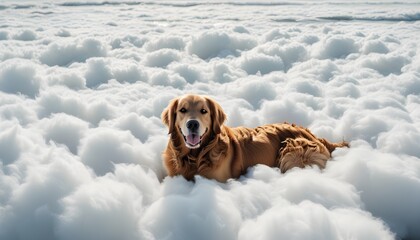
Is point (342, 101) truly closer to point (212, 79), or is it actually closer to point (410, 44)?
point (212, 79)

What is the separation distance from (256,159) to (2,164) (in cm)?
236

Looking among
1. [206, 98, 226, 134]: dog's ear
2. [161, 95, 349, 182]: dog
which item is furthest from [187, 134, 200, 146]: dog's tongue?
[206, 98, 226, 134]: dog's ear

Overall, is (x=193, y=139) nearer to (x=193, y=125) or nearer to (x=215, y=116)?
(x=193, y=125)

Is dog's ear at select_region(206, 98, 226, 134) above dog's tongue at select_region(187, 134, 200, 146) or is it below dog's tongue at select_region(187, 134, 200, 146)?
above

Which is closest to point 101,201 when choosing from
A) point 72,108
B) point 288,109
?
point 72,108

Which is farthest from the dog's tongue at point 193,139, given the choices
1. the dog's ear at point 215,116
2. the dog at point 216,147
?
the dog's ear at point 215,116

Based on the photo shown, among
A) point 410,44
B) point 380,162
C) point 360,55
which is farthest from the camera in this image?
point 410,44

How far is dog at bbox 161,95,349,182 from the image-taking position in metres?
3.49

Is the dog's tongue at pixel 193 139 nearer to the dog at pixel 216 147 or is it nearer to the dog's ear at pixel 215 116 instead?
the dog at pixel 216 147

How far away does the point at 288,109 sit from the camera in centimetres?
545

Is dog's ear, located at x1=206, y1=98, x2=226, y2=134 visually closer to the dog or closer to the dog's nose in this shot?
the dog

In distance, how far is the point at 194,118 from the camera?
11.1ft

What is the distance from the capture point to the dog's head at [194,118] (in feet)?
11.1

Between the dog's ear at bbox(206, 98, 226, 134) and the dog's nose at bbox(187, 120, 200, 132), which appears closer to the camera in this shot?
the dog's nose at bbox(187, 120, 200, 132)
